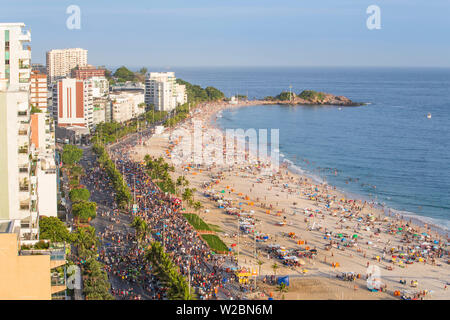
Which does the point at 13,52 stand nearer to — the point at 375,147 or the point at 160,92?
the point at 375,147

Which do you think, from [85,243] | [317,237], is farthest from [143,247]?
[317,237]

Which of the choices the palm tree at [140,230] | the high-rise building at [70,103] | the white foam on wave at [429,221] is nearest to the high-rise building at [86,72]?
the high-rise building at [70,103]

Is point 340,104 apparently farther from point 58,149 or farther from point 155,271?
point 155,271

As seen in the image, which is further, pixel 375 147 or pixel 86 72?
pixel 86 72

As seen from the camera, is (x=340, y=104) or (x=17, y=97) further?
(x=340, y=104)

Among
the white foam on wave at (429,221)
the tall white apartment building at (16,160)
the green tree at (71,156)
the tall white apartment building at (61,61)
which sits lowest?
the white foam on wave at (429,221)

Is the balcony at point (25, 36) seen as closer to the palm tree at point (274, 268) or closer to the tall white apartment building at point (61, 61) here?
the palm tree at point (274, 268)
